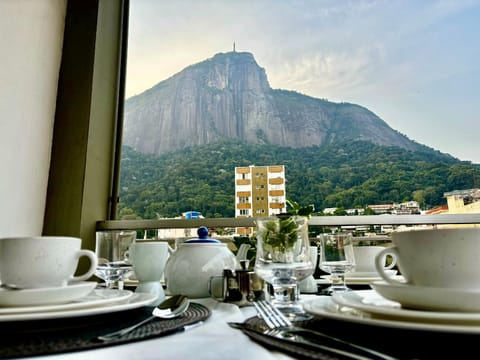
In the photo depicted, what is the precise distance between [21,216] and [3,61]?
0.65m

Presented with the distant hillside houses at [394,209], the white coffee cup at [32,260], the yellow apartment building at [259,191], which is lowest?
the white coffee cup at [32,260]

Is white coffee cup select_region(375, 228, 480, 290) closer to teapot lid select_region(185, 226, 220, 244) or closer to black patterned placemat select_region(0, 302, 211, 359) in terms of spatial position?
black patterned placemat select_region(0, 302, 211, 359)

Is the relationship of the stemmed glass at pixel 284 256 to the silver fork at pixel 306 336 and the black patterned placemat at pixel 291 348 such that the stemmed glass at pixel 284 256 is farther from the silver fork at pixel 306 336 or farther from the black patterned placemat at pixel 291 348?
the black patterned placemat at pixel 291 348

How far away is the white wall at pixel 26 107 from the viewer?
4.52 feet

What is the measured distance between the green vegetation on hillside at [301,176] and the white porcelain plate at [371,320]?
54.0 inches

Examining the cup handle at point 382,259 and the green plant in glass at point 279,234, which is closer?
the cup handle at point 382,259

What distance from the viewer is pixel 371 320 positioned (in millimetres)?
328

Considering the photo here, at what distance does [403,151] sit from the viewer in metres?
1.86

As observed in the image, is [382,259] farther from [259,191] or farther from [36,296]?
[259,191]

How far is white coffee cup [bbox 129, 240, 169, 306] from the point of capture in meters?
0.80

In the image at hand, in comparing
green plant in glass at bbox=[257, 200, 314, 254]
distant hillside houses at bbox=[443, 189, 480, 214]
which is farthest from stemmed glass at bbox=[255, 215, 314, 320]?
distant hillside houses at bbox=[443, 189, 480, 214]

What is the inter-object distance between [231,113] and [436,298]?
1841 mm

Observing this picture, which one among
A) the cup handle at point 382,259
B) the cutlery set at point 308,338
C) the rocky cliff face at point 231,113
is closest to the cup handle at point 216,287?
the cutlery set at point 308,338

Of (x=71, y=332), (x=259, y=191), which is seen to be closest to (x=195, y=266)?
(x=71, y=332)
